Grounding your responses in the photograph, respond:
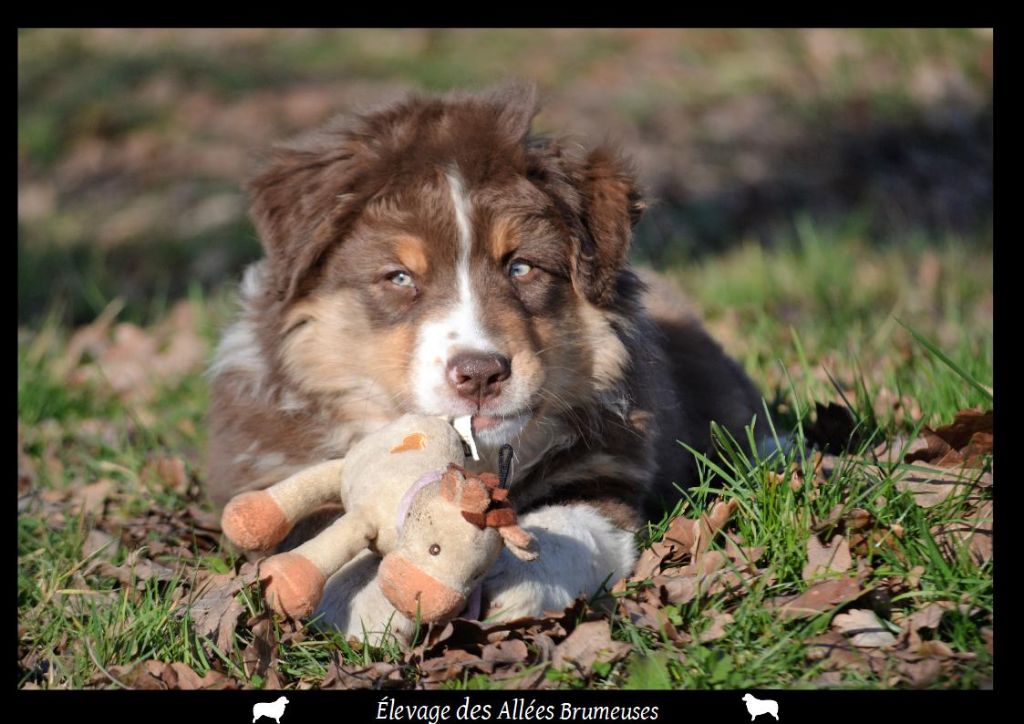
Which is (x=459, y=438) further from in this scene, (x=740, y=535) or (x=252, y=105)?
(x=252, y=105)

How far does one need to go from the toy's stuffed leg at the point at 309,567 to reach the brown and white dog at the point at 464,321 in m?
0.27

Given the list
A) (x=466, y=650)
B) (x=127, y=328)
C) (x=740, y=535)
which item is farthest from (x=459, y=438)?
(x=127, y=328)

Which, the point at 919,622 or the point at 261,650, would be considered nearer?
the point at 919,622

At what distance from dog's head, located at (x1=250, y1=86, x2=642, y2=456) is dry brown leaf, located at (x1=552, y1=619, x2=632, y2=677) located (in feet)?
2.36

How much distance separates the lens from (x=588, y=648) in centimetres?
342

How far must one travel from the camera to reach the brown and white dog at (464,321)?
151 inches

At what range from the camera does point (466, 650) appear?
3.47 m

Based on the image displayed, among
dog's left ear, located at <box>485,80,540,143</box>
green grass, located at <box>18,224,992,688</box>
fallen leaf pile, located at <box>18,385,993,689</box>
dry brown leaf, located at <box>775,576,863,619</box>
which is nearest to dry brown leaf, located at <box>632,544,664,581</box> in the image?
fallen leaf pile, located at <box>18,385,993,689</box>

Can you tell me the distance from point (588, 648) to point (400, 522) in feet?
2.22

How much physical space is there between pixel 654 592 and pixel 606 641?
31 cm

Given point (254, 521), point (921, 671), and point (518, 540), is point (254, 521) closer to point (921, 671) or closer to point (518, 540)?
point (518, 540)

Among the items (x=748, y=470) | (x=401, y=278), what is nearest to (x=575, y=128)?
(x=401, y=278)
